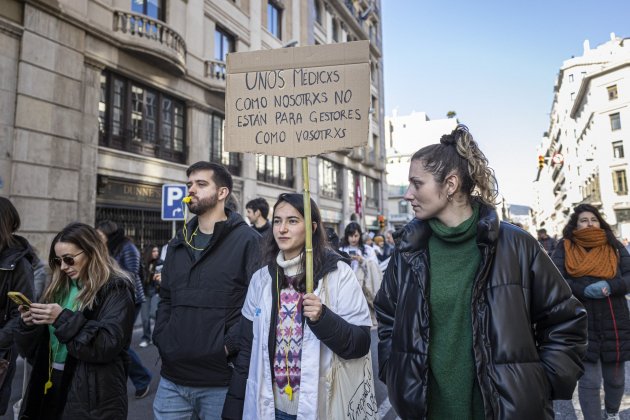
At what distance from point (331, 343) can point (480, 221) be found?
0.94 m

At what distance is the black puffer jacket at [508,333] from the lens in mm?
1753

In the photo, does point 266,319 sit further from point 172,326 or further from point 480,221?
point 480,221

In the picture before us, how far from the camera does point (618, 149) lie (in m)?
42.9

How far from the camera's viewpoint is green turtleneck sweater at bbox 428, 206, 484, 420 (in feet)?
6.17

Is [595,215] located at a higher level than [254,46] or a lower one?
lower

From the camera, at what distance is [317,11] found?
85.1 feet

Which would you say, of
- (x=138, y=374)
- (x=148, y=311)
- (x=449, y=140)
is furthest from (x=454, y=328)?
(x=148, y=311)

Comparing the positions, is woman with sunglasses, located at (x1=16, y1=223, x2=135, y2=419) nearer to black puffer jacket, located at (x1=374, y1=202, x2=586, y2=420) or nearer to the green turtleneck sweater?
black puffer jacket, located at (x1=374, y1=202, x2=586, y2=420)

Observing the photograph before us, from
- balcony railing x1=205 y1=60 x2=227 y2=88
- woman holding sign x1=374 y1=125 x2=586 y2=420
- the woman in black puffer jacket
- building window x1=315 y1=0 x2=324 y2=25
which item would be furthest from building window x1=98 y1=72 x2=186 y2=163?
building window x1=315 y1=0 x2=324 y2=25

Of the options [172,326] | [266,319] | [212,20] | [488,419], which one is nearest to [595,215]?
[488,419]

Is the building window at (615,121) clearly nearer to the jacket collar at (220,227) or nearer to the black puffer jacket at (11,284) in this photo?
the jacket collar at (220,227)

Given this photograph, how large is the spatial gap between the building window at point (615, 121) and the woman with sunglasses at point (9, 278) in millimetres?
52016

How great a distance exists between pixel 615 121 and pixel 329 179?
34864 mm

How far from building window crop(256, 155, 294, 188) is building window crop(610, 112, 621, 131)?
38410mm
